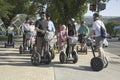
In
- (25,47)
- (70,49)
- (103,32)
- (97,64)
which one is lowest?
A: (97,64)

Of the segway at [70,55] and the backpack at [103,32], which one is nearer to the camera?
Answer: the backpack at [103,32]

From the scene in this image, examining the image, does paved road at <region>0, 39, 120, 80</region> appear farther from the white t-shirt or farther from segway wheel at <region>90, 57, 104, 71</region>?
the white t-shirt

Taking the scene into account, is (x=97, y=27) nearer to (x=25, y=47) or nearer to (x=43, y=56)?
(x=43, y=56)

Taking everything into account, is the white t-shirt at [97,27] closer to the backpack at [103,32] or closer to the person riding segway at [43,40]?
the backpack at [103,32]

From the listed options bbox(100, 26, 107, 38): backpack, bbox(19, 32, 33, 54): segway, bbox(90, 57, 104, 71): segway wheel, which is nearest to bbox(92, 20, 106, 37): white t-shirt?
bbox(100, 26, 107, 38): backpack

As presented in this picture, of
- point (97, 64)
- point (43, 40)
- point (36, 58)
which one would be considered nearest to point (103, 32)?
point (97, 64)

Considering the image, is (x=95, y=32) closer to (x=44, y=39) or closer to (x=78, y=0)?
(x=44, y=39)

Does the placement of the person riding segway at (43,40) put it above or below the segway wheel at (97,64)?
above

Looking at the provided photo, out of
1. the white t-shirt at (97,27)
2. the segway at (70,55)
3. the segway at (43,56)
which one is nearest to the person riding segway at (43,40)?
the segway at (43,56)

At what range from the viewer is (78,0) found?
80.3 ft

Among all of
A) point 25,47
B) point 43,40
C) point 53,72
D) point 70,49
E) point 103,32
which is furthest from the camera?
point 25,47

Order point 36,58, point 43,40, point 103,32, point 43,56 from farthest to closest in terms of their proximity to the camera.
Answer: point 43,40, point 43,56, point 36,58, point 103,32

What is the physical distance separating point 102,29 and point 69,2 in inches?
373

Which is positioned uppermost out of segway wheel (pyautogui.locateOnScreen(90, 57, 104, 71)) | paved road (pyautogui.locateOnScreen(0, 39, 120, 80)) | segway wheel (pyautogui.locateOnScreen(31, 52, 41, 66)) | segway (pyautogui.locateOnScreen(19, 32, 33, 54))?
segway (pyautogui.locateOnScreen(19, 32, 33, 54))
